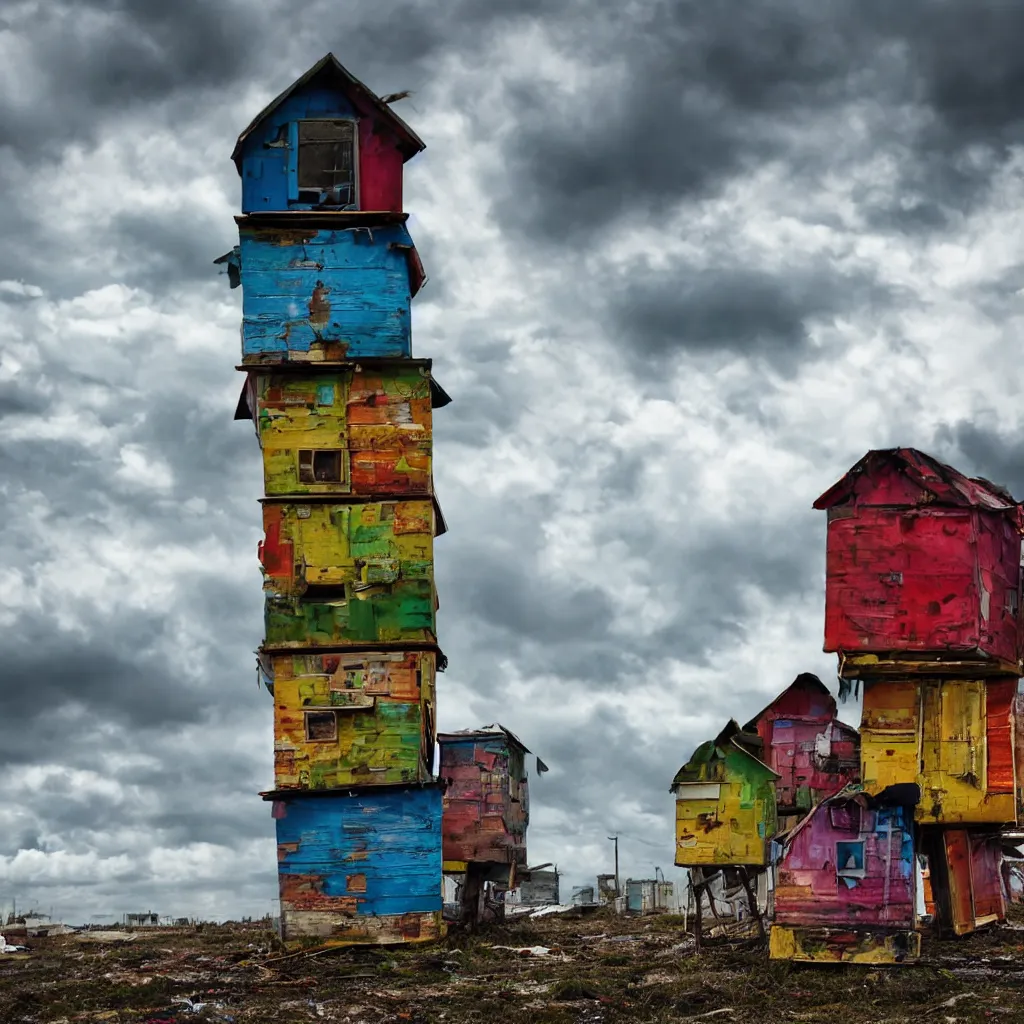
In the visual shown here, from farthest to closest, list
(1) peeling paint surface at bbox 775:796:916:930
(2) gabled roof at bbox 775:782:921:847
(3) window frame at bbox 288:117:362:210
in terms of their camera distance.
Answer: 1. (3) window frame at bbox 288:117:362:210
2. (1) peeling paint surface at bbox 775:796:916:930
3. (2) gabled roof at bbox 775:782:921:847

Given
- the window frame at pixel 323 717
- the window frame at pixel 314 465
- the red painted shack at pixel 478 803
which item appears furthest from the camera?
the red painted shack at pixel 478 803

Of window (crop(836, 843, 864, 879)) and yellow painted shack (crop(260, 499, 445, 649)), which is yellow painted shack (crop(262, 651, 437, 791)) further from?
window (crop(836, 843, 864, 879))

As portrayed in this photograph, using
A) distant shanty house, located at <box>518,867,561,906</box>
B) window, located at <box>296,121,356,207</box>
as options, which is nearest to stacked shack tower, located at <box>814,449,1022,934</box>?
window, located at <box>296,121,356,207</box>

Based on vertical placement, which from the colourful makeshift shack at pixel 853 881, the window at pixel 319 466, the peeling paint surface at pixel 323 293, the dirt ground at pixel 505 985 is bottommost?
the dirt ground at pixel 505 985

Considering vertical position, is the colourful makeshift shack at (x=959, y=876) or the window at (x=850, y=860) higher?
the window at (x=850, y=860)

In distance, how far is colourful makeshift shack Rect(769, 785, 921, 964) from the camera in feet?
86.8

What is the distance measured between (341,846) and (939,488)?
15.1 m

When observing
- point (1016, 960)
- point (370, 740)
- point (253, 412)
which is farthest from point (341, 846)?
point (1016, 960)

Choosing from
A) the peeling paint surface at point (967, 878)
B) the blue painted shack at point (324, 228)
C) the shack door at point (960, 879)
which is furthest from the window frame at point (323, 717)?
the shack door at point (960, 879)

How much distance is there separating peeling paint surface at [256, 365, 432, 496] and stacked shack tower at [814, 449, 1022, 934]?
30.7 ft

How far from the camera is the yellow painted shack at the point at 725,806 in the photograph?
3297 cm

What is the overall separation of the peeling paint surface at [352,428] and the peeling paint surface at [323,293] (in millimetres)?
620

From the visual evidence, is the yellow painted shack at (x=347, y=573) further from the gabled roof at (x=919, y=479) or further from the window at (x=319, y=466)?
the gabled roof at (x=919, y=479)

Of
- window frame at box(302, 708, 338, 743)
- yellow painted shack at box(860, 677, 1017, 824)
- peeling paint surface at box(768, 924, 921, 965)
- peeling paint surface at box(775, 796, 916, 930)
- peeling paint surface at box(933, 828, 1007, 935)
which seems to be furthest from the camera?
window frame at box(302, 708, 338, 743)
